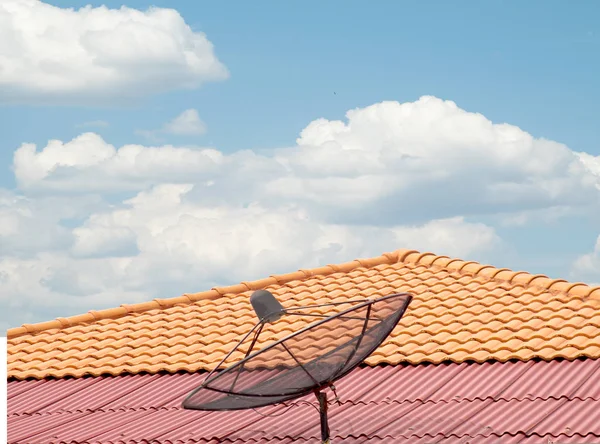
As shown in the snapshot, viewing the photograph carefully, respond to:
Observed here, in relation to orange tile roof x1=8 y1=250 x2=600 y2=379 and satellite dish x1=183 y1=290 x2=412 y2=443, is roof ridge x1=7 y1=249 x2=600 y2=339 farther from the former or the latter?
satellite dish x1=183 y1=290 x2=412 y2=443

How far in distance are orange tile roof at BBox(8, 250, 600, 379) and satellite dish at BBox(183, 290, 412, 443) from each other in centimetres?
379

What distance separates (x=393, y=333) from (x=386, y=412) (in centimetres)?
306

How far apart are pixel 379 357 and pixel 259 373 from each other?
449cm

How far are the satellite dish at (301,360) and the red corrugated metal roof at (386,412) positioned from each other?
63.1 inches

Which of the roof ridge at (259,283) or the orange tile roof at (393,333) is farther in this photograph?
the roof ridge at (259,283)

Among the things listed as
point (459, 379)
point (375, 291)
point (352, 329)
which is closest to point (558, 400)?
point (459, 379)

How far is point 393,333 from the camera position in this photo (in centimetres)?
1639

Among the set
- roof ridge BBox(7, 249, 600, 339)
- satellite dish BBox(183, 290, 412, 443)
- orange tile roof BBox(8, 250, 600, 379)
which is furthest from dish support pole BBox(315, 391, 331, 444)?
roof ridge BBox(7, 249, 600, 339)

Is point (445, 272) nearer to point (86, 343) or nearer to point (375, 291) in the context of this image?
point (375, 291)

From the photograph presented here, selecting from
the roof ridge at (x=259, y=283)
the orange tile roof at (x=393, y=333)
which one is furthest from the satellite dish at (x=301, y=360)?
the roof ridge at (x=259, y=283)

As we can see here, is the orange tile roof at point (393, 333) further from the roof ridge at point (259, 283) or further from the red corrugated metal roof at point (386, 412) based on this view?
the red corrugated metal roof at point (386, 412)

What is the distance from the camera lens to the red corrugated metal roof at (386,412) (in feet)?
40.2

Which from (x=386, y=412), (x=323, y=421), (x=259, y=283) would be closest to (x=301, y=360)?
(x=323, y=421)

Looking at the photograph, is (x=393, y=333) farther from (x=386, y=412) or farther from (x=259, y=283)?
(x=259, y=283)
